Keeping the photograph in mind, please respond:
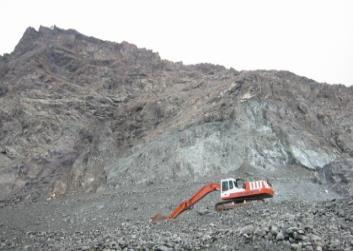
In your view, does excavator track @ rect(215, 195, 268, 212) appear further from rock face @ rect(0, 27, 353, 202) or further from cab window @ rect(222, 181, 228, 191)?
rock face @ rect(0, 27, 353, 202)

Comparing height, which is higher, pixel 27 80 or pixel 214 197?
pixel 27 80

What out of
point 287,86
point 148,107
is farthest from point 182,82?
point 287,86

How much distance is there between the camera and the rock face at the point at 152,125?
31891 mm

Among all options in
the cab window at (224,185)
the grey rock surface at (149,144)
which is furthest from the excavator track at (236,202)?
the grey rock surface at (149,144)

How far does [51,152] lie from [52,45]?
871 inches

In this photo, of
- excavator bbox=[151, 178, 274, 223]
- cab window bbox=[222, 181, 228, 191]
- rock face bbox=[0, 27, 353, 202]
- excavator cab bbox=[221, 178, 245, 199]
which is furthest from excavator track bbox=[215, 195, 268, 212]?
rock face bbox=[0, 27, 353, 202]

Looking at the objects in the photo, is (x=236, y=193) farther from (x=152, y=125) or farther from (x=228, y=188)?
(x=152, y=125)

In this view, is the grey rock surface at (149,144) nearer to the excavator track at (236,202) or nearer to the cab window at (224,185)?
the excavator track at (236,202)

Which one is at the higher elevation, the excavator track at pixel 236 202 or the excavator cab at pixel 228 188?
the excavator cab at pixel 228 188

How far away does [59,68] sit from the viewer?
54.1 meters

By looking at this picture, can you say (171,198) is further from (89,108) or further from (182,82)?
(182,82)

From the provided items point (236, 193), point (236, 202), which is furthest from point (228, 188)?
point (236, 202)

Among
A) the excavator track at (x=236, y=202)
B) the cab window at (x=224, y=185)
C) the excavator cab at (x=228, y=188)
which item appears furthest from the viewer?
the cab window at (x=224, y=185)

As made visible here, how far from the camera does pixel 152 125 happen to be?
40.5 metres
